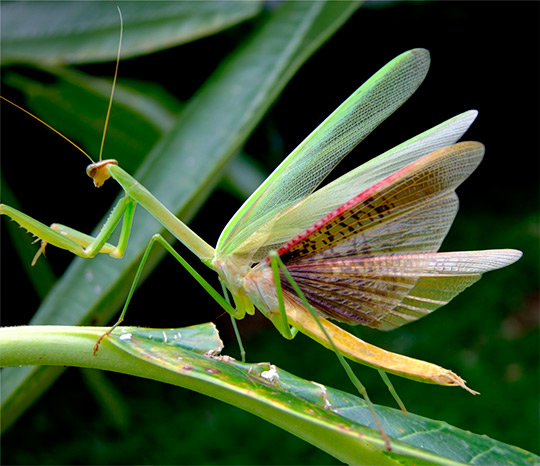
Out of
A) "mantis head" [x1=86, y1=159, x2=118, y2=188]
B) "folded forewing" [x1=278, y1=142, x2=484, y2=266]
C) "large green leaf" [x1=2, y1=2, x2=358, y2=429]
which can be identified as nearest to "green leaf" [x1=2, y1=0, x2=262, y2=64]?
"large green leaf" [x1=2, y1=2, x2=358, y2=429]

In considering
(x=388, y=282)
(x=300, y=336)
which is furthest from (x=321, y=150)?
(x=300, y=336)

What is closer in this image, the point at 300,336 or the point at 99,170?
the point at 99,170

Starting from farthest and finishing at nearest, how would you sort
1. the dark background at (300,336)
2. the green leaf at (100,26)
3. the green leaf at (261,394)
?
1. the dark background at (300,336)
2. the green leaf at (100,26)
3. the green leaf at (261,394)

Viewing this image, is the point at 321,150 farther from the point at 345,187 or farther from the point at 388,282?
the point at 388,282

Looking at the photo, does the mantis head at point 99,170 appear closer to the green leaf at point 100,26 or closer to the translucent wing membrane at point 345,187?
the translucent wing membrane at point 345,187

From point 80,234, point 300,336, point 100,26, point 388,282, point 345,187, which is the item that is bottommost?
point 300,336


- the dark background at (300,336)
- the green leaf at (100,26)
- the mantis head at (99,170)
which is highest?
the green leaf at (100,26)

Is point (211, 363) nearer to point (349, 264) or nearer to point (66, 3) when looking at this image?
point (349, 264)

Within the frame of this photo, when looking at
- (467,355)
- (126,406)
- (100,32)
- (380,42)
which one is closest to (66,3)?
(100,32)

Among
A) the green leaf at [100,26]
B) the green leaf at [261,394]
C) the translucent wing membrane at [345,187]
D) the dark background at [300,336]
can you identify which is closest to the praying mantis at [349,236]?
the translucent wing membrane at [345,187]
